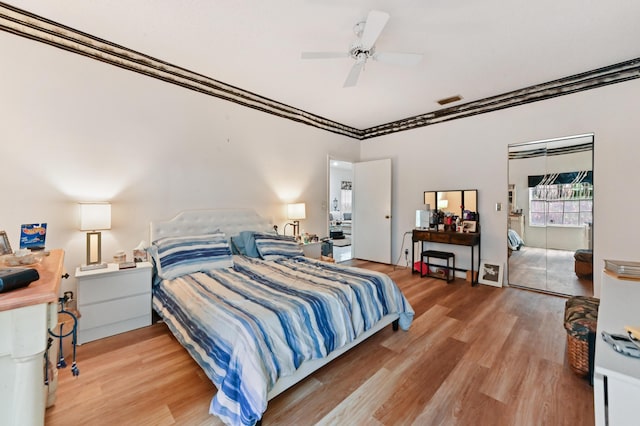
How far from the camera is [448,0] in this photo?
6.93 ft

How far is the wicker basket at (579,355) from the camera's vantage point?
184 centimetres

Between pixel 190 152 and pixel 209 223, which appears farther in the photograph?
pixel 209 223

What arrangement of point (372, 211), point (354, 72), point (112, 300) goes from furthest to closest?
1. point (372, 211)
2. point (354, 72)
3. point (112, 300)

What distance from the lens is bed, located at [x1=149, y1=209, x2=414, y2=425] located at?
1.47m

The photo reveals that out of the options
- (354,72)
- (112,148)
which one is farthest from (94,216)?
(354,72)

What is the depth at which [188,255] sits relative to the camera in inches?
108

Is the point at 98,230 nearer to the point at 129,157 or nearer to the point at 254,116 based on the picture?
the point at 129,157

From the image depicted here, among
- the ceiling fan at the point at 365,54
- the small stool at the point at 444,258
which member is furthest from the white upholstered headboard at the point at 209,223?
the small stool at the point at 444,258

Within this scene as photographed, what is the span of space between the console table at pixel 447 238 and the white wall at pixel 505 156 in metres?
0.30

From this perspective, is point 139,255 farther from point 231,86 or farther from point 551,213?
point 551,213

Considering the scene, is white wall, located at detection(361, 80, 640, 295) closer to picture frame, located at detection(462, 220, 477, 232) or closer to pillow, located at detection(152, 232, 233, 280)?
picture frame, located at detection(462, 220, 477, 232)

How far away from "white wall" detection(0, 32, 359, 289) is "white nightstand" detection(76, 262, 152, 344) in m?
0.54

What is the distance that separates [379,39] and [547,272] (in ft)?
12.4

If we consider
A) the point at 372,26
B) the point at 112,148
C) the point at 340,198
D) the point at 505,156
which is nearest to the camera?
the point at 372,26
